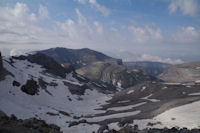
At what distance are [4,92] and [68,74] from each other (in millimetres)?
111065

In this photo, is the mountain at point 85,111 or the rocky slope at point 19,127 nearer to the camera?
the rocky slope at point 19,127

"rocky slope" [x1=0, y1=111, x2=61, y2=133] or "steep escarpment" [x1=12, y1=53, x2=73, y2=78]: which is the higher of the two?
"steep escarpment" [x1=12, y1=53, x2=73, y2=78]

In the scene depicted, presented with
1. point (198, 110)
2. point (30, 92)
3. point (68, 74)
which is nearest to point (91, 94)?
point (30, 92)

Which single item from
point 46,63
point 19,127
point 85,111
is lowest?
point 85,111

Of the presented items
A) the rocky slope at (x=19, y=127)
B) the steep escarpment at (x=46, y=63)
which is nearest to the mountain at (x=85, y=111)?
the rocky slope at (x=19, y=127)

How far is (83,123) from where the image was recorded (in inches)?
1346

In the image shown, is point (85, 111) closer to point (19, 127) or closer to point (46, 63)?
point (19, 127)

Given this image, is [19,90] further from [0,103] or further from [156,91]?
[156,91]

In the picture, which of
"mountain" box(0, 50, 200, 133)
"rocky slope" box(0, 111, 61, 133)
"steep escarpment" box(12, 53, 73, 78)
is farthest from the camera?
"steep escarpment" box(12, 53, 73, 78)

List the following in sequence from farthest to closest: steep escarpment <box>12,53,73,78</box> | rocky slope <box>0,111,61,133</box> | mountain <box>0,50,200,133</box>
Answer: steep escarpment <box>12,53,73,78</box>
mountain <box>0,50,200,133</box>
rocky slope <box>0,111,61,133</box>

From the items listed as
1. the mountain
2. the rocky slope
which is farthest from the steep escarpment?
the rocky slope

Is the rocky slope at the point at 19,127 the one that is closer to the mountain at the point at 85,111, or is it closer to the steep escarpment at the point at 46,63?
the mountain at the point at 85,111

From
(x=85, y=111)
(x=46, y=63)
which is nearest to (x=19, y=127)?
(x=85, y=111)

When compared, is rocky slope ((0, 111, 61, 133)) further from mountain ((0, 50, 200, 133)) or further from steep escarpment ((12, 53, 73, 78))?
steep escarpment ((12, 53, 73, 78))
